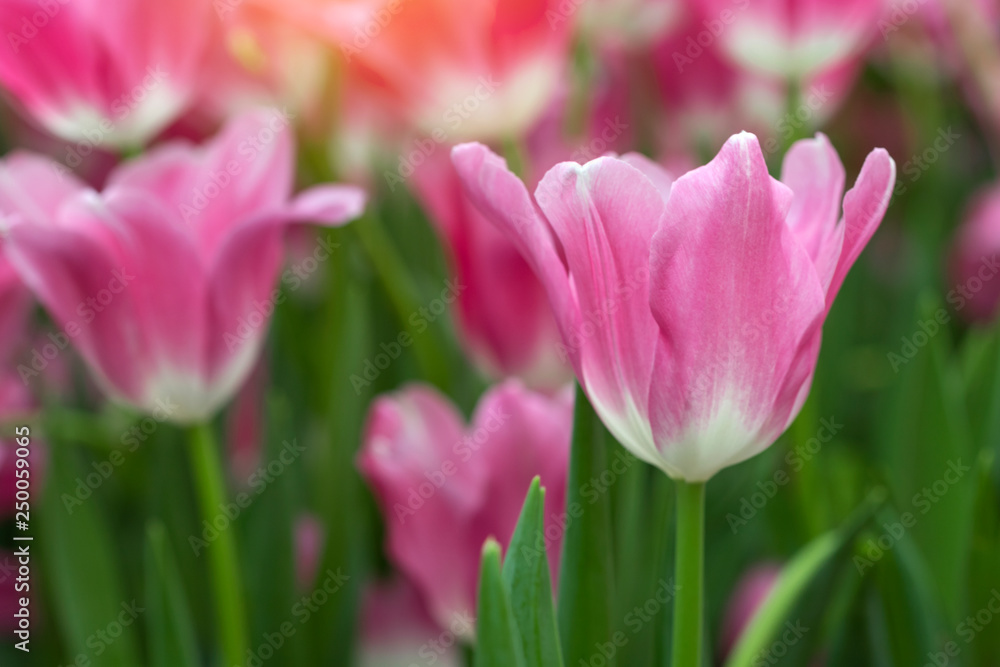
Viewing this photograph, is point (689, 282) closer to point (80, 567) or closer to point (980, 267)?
point (80, 567)

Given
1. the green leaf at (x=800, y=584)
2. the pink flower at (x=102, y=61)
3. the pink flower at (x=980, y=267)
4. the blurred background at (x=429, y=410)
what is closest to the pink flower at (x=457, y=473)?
the blurred background at (x=429, y=410)

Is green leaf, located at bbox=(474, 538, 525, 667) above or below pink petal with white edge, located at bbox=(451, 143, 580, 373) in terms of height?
below

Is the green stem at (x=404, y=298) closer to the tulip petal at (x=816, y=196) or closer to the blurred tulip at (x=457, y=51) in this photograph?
the blurred tulip at (x=457, y=51)

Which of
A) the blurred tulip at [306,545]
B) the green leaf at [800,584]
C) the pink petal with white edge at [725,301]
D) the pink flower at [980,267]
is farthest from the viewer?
the pink flower at [980,267]

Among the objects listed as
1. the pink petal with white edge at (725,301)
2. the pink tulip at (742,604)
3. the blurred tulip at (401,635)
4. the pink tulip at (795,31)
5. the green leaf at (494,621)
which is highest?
the pink tulip at (795,31)

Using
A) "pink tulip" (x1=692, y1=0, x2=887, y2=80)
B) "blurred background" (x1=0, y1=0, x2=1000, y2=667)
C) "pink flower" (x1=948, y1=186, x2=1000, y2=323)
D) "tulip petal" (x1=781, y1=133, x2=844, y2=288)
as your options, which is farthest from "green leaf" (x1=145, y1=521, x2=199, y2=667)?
"pink flower" (x1=948, y1=186, x2=1000, y2=323)

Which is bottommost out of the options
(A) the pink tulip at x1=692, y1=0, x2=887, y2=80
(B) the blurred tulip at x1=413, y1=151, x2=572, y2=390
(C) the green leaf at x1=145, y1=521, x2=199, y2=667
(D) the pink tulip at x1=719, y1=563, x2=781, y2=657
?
(D) the pink tulip at x1=719, y1=563, x2=781, y2=657

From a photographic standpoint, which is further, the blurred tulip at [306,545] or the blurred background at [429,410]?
the blurred tulip at [306,545]

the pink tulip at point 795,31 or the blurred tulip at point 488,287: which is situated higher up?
the pink tulip at point 795,31

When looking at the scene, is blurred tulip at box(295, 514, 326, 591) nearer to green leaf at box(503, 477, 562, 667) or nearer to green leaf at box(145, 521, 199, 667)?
green leaf at box(145, 521, 199, 667)
